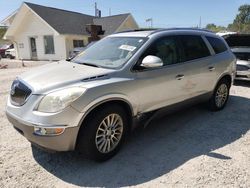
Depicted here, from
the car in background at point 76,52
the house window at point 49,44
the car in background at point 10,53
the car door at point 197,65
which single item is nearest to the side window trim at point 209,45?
the car door at point 197,65

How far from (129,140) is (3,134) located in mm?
2275

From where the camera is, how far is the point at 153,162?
374 cm

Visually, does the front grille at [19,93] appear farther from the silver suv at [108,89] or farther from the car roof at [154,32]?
the car roof at [154,32]

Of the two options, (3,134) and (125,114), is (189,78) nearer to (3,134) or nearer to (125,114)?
(125,114)

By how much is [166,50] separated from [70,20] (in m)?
22.9

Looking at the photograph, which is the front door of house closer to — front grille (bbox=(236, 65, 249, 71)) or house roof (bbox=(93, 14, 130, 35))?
house roof (bbox=(93, 14, 130, 35))

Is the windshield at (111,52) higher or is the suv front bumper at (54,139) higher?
the windshield at (111,52)

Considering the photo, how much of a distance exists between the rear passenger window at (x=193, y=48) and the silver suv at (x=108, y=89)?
2 cm

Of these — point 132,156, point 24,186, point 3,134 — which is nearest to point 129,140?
point 132,156

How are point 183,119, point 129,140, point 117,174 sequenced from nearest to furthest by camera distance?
point 117,174 → point 129,140 → point 183,119

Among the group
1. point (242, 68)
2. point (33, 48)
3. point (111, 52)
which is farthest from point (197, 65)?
point (33, 48)

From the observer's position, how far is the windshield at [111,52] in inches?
161

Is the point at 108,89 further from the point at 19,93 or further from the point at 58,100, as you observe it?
the point at 19,93

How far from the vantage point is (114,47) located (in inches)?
178
